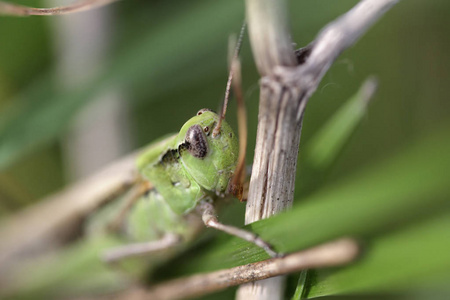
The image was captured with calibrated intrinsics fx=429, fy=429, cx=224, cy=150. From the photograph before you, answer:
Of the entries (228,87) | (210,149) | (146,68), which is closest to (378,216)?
(228,87)

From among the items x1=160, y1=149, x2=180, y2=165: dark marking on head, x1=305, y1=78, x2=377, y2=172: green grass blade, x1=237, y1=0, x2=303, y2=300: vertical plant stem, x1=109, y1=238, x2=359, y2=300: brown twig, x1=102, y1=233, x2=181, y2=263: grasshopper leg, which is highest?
x1=160, y1=149, x2=180, y2=165: dark marking on head

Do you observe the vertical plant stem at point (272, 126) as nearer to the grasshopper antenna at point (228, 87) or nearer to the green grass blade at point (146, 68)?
the grasshopper antenna at point (228, 87)

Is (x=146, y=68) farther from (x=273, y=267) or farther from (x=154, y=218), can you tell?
(x=273, y=267)

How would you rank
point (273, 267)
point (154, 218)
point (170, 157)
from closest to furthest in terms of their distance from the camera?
point (273, 267)
point (170, 157)
point (154, 218)

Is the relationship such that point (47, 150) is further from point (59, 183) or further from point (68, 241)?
point (68, 241)

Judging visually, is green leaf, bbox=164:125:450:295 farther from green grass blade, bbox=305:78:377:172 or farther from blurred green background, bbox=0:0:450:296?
blurred green background, bbox=0:0:450:296

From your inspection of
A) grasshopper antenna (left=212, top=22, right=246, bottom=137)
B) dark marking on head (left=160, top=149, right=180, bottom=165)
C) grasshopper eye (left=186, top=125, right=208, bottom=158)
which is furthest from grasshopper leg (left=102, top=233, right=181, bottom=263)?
grasshopper antenna (left=212, top=22, right=246, bottom=137)

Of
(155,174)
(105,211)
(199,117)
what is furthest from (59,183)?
(199,117)
